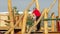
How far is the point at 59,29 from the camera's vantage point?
13.4 m

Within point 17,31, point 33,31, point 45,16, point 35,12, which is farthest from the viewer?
point 17,31

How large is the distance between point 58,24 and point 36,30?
110cm

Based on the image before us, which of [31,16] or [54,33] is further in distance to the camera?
[31,16]

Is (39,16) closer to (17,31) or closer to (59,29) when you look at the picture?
(59,29)

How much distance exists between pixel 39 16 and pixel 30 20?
1140 millimetres

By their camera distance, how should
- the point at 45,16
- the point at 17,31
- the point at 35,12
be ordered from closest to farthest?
the point at 45,16
the point at 35,12
the point at 17,31

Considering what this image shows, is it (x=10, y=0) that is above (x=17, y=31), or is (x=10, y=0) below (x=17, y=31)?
above

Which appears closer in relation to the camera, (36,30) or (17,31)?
(36,30)

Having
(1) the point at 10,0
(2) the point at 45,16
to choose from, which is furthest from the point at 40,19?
(1) the point at 10,0

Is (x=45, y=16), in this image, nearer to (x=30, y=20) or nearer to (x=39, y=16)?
(x=39, y=16)

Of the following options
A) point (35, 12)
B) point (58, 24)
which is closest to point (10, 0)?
point (35, 12)

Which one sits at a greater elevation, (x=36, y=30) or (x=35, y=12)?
Result: (x=35, y=12)

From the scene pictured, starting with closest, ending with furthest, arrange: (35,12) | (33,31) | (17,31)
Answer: (33,31) → (35,12) → (17,31)

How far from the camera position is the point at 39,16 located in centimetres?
1351
